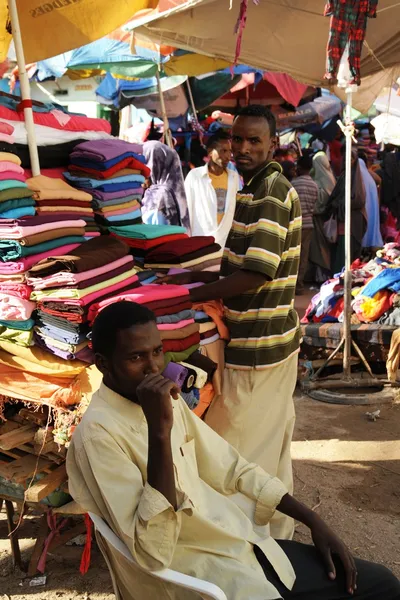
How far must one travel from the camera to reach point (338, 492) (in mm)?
4055

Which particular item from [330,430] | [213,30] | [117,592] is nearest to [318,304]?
[330,430]

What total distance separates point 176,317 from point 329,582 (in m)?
1.21

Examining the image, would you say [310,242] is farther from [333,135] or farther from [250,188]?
[250,188]

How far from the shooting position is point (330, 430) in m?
5.09

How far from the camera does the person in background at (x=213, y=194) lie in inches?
233

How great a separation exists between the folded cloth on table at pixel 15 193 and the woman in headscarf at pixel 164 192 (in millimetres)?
3186

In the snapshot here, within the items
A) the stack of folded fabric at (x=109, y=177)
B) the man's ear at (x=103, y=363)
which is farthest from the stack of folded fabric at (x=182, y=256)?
the man's ear at (x=103, y=363)

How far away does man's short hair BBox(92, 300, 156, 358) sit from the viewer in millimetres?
1825

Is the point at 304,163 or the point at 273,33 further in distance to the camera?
the point at 304,163

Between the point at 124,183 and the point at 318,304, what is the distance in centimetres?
393

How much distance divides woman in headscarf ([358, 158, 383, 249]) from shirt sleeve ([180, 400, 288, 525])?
30.2ft

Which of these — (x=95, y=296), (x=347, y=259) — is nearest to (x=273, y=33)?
(x=347, y=259)

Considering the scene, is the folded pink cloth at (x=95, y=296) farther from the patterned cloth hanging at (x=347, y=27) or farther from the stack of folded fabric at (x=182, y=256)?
the patterned cloth hanging at (x=347, y=27)

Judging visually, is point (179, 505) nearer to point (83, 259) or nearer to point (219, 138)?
point (83, 259)
